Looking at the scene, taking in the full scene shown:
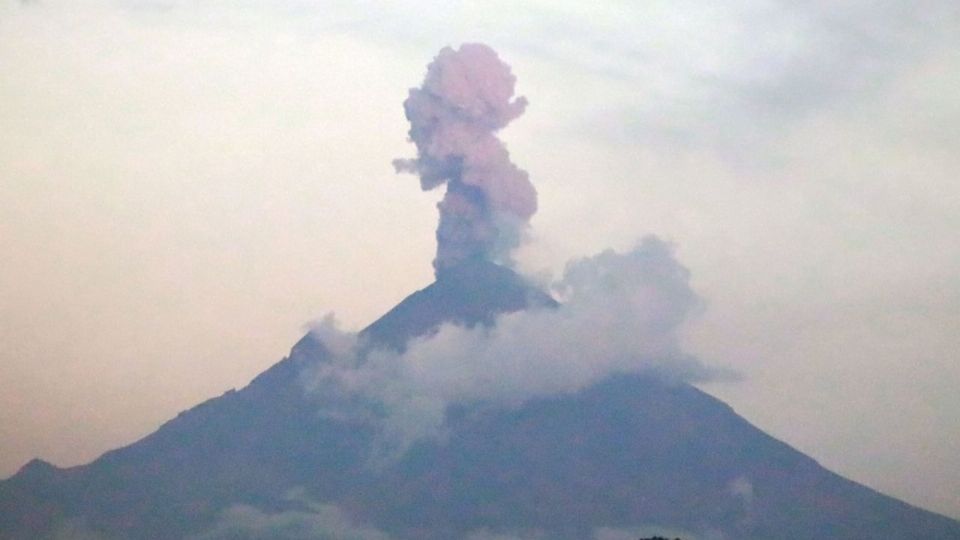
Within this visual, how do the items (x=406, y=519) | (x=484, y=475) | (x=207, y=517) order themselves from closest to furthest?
(x=207, y=517)
(x=406, y=519)
(x=484, y=475)

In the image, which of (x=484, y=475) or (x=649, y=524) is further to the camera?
(x=484, y=475)

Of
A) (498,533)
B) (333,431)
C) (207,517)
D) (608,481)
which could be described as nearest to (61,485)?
(207,517)

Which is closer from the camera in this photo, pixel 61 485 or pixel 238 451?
pixel 61 485

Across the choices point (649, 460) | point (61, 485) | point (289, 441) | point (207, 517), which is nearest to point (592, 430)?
point (649, 460)

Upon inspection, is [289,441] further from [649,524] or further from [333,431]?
[649,524]

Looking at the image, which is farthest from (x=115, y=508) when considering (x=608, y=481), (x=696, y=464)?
(x=696, y=464)

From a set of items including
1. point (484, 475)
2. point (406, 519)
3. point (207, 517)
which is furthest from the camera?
point (484, 475)

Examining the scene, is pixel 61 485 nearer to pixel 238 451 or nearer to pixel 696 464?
pixel 238 451

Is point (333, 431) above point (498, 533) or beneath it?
above

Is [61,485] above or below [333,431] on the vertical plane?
below
